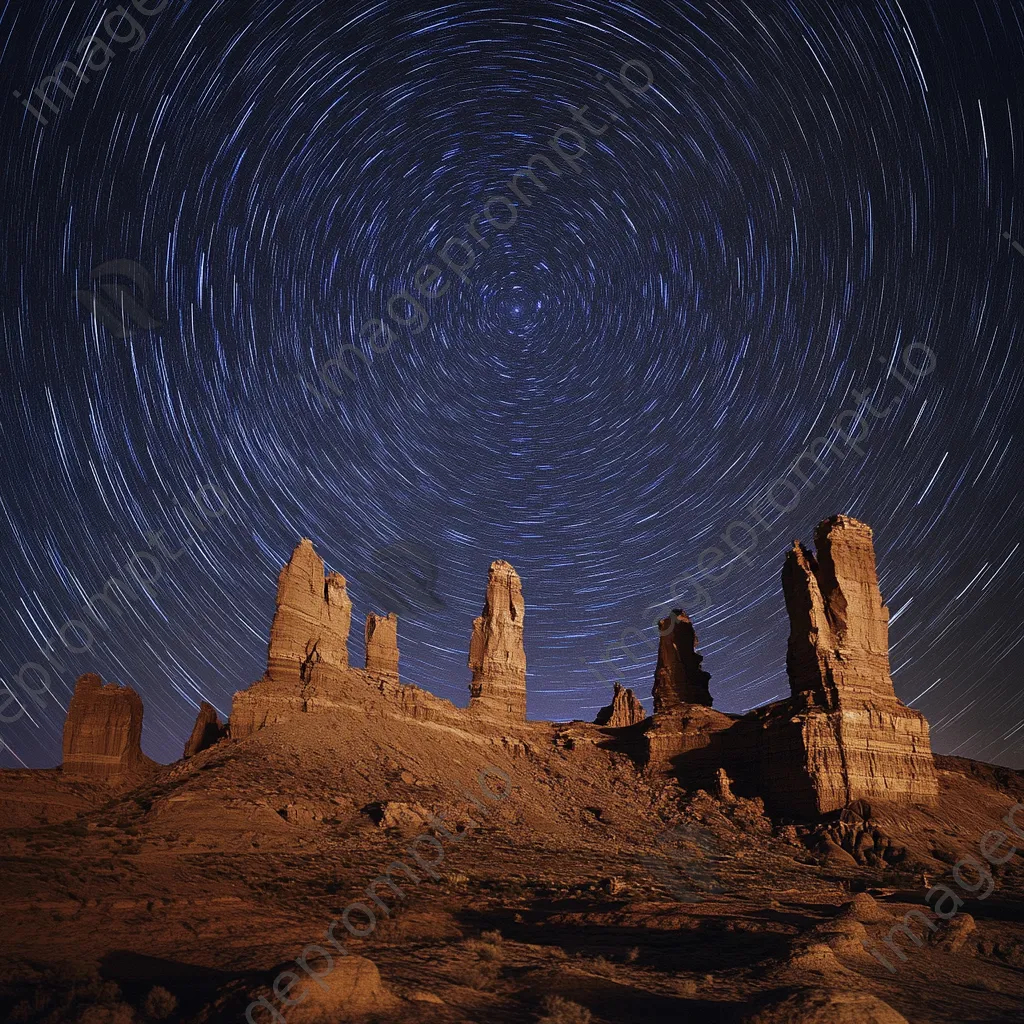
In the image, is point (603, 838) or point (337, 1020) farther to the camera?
Result: point (603, 838)

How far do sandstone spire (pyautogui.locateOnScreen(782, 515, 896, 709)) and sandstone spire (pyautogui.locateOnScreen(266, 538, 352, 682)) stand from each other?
39.5 meters

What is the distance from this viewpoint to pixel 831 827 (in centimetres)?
4838

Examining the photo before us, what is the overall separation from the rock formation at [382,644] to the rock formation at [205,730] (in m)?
14.1

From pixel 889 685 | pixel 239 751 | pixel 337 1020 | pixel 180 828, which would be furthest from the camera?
pixel 889 685

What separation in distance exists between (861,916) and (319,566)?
160ft

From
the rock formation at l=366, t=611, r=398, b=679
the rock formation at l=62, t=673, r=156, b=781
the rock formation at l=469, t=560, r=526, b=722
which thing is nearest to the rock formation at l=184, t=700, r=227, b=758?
the rock formation at l=62, t=673, r=156, b=781

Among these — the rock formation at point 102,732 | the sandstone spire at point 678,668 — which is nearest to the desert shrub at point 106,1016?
the rock formation at point 102,732

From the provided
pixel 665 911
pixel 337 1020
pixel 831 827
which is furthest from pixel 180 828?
pixel 831 827

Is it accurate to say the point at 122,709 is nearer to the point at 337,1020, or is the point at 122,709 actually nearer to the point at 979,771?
the point at 337,1020

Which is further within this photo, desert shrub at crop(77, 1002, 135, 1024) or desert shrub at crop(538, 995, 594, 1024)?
desert shrub at crop(538, 995, 594, 1024)

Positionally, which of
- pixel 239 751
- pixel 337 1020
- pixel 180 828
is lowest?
pixel 337 1020

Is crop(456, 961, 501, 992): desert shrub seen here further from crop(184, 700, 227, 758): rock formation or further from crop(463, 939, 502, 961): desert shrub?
crop(184, 700, 227, 758): rock formation

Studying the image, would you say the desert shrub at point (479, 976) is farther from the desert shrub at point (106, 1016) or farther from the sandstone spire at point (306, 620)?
the sandstone spire at point (306, 620)

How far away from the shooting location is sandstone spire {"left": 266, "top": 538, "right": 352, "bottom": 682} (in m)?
57.2
